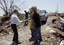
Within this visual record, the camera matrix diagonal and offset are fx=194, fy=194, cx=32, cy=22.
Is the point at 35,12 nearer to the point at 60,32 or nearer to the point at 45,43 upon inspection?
the point at 45,43

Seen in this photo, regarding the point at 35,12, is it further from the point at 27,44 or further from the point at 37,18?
the point at 27,44

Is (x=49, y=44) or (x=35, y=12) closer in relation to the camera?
(x=35, y=12)

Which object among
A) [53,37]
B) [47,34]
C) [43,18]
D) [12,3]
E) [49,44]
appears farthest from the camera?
[12,3]

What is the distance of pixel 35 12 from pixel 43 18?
33.7ft

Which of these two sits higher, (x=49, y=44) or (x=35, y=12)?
(x=35, y=12)

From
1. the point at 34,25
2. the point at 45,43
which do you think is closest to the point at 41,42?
the point at 45,43

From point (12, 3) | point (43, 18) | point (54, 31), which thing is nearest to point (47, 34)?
point (54, 31)

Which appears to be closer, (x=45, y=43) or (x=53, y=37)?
(x=45, y=43)

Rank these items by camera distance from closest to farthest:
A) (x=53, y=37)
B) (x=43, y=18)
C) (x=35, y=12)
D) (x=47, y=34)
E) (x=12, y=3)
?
(x=35, y=12) < (x=53, y=37) < (x=47, y=34) < (x=43, y=18) < (x=12, y=3)

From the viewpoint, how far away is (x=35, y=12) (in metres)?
10.8

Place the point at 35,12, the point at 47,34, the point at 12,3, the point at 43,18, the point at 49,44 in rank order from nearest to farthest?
the point at 35,12 → the point at 49,44 → the point at 47,34 → the point at 43,18 → the point at 12,3

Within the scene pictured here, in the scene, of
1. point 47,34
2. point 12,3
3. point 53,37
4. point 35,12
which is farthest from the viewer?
point 12,3

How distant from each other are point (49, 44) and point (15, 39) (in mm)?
2043

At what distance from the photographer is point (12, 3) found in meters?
50.5
